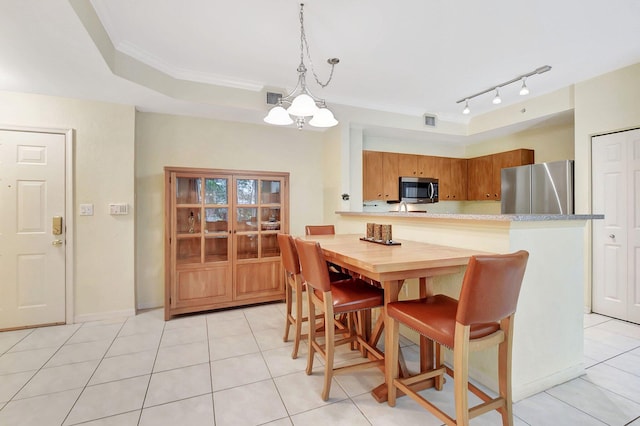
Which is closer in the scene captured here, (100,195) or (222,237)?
(100,195)

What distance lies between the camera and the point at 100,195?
3.16 m

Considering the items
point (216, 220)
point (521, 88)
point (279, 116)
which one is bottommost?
point (216, 220)

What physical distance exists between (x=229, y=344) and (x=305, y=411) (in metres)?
1.12

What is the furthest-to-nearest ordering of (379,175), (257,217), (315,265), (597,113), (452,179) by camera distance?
(452,179) → (379,175) → (257,217) → (597,113) → (315,265)

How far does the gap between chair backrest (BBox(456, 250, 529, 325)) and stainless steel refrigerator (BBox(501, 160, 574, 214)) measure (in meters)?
2.81

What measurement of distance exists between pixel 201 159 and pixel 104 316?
2059 millimetres

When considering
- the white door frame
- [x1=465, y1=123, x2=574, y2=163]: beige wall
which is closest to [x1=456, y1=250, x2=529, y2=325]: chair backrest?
the white door frame

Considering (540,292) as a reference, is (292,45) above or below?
above

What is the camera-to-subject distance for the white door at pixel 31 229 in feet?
9.46

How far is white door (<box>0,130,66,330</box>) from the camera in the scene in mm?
2883

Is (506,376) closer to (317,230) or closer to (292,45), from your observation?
(317,230)

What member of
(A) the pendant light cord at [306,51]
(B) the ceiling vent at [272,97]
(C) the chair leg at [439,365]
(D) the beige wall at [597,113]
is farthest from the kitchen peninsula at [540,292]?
(B) the ceiling vent at [272,97]

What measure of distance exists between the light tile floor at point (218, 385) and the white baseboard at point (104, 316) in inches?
8.3

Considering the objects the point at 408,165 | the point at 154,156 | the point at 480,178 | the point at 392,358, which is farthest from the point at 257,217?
the point at 480,178
